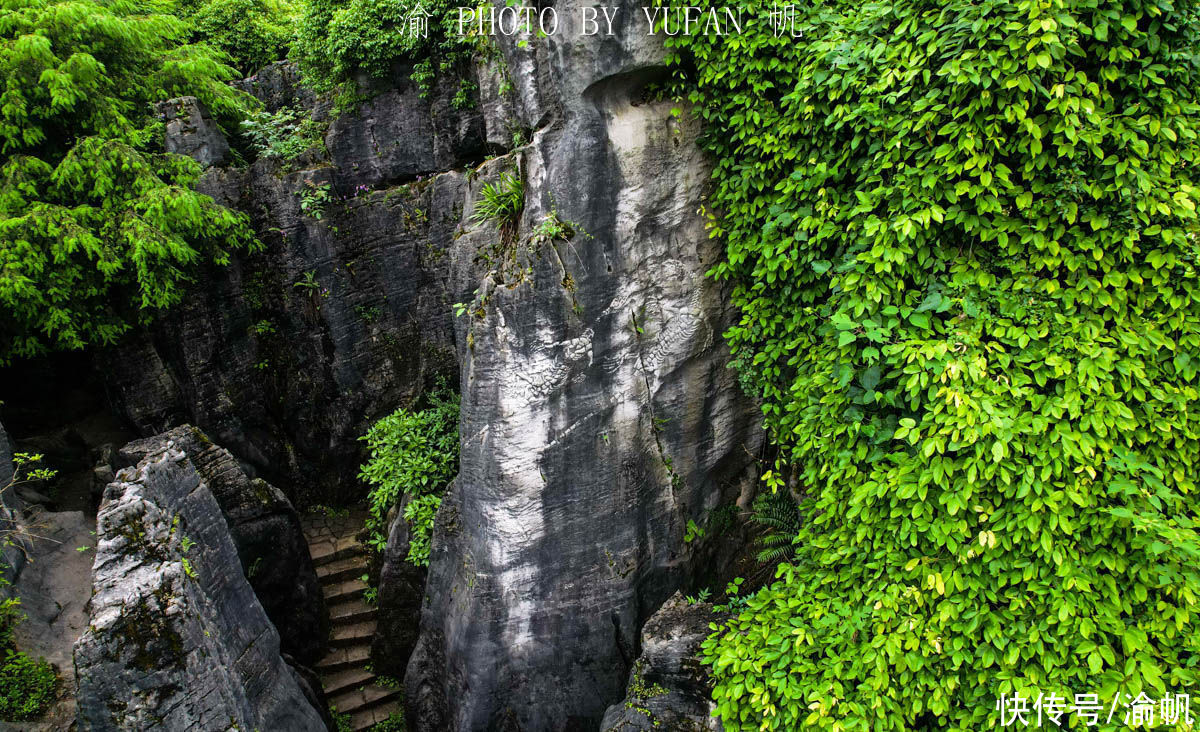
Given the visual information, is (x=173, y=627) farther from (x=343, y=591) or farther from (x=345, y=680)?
(x=343, y=591)

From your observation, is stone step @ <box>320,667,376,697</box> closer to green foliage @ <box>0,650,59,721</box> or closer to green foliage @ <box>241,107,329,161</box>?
green foliage @ <box>0,650,59,721</box>

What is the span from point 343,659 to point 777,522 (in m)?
8.55

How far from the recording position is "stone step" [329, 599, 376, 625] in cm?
1119

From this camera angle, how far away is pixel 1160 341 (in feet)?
13.8

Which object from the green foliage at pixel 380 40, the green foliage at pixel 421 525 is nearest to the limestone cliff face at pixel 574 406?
the green foliage at pixel 421 525

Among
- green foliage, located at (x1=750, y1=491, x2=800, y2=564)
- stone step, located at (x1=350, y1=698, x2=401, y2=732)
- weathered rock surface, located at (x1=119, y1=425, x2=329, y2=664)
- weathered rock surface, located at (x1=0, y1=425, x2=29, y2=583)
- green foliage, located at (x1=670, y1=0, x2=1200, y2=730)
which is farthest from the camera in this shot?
stone step, located at (x1=350, y1=698, x2=401, y2=732)

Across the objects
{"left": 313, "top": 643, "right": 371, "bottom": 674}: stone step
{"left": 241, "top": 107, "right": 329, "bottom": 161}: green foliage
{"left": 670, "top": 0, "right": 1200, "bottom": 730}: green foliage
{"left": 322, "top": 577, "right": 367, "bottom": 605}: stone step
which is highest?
{"left": 241, "top": 107, "right": 329, "bottom": 161}: green foliage

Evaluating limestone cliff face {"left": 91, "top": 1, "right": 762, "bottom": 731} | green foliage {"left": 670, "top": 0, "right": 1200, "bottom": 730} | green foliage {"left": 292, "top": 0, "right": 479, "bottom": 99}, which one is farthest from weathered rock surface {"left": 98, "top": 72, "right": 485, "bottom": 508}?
green foliage {"left": 670, "top": 0, "right": 1200, "bottom": 730}

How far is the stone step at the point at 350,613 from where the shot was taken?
11188mm

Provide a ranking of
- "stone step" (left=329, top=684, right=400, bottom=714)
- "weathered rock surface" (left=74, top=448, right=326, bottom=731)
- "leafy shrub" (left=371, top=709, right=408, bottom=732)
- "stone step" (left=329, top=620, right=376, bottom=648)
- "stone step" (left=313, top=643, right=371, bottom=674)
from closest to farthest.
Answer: "weathered rock surface" (left=74, top=448, right=326, bottom=731) < "leafy shrub" (left=371, top=709, right=408, bottom=732) < "stone step" (left=329, top=684, right=400, bottom=714) < "stone step" (left=313, top=643, right=371, bottom=674) < "stone step" (left=329, top=620, right=376, bottom=648)

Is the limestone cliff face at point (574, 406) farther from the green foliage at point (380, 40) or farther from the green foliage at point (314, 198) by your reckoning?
the green foliage at point (314, 198)

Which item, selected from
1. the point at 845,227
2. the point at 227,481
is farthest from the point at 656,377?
the point at 227,481

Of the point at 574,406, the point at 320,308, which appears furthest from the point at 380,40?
the point at 574,406

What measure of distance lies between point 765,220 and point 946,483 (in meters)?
3.22
